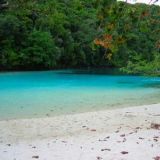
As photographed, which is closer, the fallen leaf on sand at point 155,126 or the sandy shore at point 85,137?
the sandy shore at point 85,137

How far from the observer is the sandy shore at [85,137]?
23.5 feet

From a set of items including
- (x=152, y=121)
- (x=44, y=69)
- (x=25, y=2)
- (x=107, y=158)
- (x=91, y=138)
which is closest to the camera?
(x=25, y=2)

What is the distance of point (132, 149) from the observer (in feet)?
24.5

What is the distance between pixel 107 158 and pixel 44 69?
39.0 metres

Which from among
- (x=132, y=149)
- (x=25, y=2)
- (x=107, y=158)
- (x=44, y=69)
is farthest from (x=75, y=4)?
(x=44, y=69)

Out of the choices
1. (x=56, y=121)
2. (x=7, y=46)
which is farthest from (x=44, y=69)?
(x=56, y=121)

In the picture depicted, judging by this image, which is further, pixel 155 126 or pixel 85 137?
pixel 155 126

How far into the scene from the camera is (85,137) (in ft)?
29.7

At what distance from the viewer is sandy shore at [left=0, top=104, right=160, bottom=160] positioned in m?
7.16

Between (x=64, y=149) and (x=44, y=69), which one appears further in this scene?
(x=44, y=69)

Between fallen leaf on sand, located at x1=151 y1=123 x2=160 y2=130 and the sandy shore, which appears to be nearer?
the sandy shore

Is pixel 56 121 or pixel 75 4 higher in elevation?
pixel 75 4

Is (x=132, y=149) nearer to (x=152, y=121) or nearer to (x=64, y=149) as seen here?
(x=64, y=149)

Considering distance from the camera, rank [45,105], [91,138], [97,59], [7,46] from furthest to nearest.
Answer: 1. [97,59]
2. [7,46]
3. [45,105]
4. [91,138]
